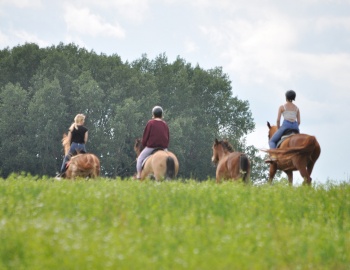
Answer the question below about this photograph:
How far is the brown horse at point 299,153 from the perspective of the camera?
23172 millimetres

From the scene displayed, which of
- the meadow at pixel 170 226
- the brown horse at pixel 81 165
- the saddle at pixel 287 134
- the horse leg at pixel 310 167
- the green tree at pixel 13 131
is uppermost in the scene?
the green tree at pixel 13 131

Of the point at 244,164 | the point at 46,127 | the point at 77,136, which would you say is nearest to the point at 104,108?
the point at 46,127

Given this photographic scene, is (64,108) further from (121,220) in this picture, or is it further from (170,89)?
(121,220)

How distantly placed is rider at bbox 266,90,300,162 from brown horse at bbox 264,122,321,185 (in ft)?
1.22

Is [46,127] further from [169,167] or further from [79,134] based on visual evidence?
[169,167]

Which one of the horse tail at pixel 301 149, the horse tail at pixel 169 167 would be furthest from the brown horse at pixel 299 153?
the horse tail at pixel 169 167

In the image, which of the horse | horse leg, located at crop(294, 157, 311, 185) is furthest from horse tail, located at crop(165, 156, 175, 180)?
horse leg, located at crop(294, 157, 311, 185)

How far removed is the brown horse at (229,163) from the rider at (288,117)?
0.76m

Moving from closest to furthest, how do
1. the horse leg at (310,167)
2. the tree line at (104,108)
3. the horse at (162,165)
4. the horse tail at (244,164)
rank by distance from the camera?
the horse at (162,165) < the horse leg at (310,167) < the horse tail at (244,164) < the tree line at (104,108)

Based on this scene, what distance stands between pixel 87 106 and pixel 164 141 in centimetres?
4731

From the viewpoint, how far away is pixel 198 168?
263ft

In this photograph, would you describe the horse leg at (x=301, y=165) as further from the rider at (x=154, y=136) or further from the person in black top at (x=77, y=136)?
the person in black top at (x=77, y=136)

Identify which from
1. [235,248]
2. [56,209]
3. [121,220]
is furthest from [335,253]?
[56,209]

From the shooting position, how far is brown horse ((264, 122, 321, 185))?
76.0 ft
